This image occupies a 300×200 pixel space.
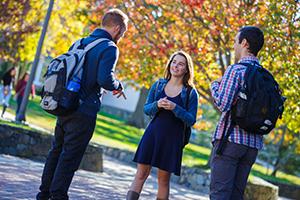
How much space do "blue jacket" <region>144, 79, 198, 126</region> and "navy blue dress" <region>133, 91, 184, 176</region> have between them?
9cm

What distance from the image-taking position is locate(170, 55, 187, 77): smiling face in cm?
638

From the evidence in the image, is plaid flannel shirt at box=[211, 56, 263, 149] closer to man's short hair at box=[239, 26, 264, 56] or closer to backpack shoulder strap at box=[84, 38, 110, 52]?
man's short hair at box=[239, 26, 264, 56]

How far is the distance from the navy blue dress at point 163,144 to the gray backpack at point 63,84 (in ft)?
3.06

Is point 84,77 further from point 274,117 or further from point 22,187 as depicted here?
point 22,187

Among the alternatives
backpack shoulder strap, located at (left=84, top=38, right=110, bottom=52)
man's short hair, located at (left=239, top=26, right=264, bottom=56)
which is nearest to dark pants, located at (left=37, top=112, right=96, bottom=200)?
backpack shoulder strap, located at (left=84, top=38, right=110, bottom=52)

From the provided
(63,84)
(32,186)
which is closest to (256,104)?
(63,84)

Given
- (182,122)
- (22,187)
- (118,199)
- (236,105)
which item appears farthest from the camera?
(118,199)

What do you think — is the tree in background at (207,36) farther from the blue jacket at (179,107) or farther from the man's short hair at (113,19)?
the man's short hair at (113,19)

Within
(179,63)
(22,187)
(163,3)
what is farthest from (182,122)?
(163,3)

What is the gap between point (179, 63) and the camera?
641cm

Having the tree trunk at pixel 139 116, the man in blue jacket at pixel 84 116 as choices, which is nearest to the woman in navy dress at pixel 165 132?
the man in blue jacket at pixel 84 116

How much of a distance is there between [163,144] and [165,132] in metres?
0.12

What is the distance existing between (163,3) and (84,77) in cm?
947

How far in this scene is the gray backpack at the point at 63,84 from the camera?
5.52m
